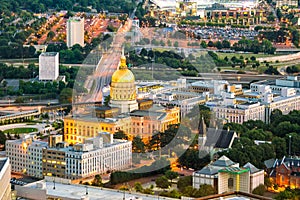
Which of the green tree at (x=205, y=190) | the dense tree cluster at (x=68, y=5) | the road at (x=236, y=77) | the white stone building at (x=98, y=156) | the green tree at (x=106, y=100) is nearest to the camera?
the green tree at (x=205, y=190)

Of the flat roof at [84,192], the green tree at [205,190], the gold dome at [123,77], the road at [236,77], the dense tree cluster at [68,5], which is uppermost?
the dense tree cluster at [68,5]

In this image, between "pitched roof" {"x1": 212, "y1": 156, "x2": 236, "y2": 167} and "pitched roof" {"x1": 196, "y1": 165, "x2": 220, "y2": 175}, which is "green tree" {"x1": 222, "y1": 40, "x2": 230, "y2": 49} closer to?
"pitched roof" {"x1": 212, "y1": 156, "x2": 236, "y2": 167}

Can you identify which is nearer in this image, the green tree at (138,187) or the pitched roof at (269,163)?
the green tree at (138,187)

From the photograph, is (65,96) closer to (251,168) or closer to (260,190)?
(251,168)

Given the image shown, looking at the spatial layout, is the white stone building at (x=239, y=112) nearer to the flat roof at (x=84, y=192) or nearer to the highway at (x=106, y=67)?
the highway at (x=106, y=67)

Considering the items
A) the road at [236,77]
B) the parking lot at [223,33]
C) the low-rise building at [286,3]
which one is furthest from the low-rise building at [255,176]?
the low-rise building at [286,3]

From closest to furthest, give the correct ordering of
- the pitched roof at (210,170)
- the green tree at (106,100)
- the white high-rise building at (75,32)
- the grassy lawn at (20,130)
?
the pitched roof at (210,170) < the grassy lawn at (20,130) < the green tree at (106,100) < the white high-rise building at (75,32)

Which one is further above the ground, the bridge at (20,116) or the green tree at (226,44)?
the green tree at (226,44)
